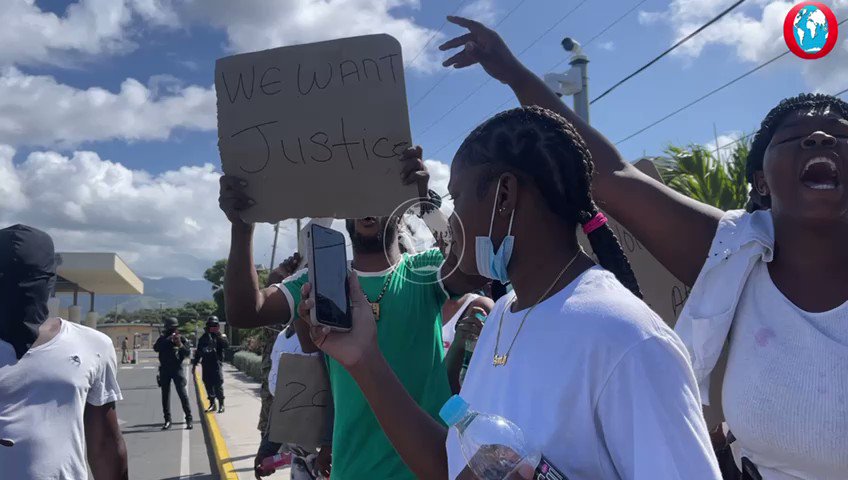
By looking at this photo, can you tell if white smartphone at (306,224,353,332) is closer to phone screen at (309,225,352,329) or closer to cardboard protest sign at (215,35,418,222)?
phone screen at (309,225,352,329)

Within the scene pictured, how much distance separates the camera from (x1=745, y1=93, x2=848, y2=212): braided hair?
5.65 ft

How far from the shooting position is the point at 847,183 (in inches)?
63.9

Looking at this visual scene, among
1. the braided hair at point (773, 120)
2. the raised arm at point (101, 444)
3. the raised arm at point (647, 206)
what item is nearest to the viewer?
the braided hair at point (773, 120)

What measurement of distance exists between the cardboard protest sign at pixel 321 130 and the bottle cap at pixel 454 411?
2.97ft

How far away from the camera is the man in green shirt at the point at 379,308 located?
2285 millimetres

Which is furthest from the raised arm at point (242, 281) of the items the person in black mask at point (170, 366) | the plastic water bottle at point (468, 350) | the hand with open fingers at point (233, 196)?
the person in black mask at point (170, 366)

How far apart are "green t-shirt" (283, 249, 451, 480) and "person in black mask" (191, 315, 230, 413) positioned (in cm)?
1115

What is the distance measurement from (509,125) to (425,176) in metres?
0.62

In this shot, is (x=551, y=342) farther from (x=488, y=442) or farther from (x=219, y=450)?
(x=219, y=450)

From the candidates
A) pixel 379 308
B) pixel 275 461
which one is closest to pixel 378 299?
pixel 379 308

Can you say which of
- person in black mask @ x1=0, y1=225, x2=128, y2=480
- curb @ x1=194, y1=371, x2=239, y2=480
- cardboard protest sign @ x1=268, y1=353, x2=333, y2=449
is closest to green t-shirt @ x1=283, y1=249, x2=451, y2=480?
cardboard protest sign @ x1=268, y1=353, x2=333, y2=449

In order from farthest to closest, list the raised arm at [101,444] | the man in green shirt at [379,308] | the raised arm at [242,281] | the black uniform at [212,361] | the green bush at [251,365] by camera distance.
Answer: the green bush at [251,365]
the black uniform at [212,361]
the raised arm at [101,444]
the man in green shirt at [379,308]
the raised arm at [242,281]

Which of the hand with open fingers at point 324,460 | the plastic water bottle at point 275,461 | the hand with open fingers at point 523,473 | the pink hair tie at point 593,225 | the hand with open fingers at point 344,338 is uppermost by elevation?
the pink hair tie at point 593,225

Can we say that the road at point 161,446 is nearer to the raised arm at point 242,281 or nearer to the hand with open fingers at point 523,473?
the raised arm at point 242,281
